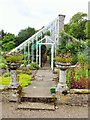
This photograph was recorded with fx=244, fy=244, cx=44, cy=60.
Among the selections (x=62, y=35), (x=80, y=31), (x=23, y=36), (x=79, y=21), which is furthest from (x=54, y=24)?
(x=79, y=21)

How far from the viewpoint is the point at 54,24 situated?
765 inches

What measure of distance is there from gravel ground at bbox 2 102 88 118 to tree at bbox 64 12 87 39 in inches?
1006

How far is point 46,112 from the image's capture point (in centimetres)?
700

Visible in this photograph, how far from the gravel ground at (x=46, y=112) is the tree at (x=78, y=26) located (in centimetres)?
2554

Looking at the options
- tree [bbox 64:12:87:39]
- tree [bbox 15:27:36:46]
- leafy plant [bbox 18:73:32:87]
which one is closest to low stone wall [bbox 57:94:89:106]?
A: leafy plant [bbox 18:73:32:87]

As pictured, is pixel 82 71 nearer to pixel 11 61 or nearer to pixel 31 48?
pixel 11 61

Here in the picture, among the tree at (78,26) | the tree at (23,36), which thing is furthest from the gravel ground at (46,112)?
the tree at (78,26)

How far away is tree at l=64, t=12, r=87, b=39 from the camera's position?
32812 millimetres

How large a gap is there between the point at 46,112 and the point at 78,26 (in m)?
27.8

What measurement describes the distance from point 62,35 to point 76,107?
11927 mm

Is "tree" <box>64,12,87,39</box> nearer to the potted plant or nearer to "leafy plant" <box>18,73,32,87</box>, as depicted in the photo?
"leafy plant" <box>18,73,32,87</box>

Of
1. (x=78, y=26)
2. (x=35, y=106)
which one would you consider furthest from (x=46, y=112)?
(x=78, y=26)

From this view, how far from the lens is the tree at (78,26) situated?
32.8 metres

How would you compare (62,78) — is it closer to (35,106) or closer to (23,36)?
(35,106)
